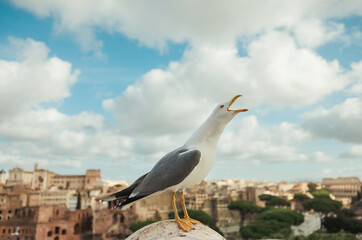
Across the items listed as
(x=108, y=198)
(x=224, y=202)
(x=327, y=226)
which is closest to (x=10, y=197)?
(x=224, y=202)

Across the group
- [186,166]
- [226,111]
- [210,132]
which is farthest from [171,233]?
[226,111]

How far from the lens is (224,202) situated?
5809 cm

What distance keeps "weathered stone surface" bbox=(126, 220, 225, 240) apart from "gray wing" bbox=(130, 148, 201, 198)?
57 centimetres

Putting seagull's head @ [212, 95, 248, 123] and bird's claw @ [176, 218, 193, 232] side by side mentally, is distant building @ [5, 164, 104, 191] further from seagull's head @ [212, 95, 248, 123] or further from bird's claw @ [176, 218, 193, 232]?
seagull's head @ [212, 95, 248, 123]

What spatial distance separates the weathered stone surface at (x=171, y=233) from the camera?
14.1 feet

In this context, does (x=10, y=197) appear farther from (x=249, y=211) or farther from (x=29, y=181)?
(x=29, y=181)

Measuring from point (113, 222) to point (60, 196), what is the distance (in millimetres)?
32800

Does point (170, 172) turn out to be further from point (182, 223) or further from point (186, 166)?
point (182, 223)

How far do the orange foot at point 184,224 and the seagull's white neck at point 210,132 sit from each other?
1.15 m

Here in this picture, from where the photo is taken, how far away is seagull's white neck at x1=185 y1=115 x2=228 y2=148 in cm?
463

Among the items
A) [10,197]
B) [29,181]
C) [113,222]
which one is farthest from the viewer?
[29,181]

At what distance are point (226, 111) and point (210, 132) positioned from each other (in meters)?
0.40

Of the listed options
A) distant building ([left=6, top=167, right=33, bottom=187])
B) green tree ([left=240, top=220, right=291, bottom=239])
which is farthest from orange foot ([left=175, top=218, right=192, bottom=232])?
distant building ([left=6, top=167, right=33, bottom=187])

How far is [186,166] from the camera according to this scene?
4391 mm
